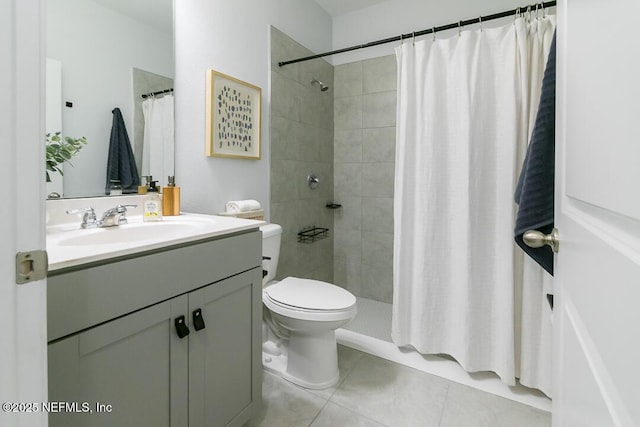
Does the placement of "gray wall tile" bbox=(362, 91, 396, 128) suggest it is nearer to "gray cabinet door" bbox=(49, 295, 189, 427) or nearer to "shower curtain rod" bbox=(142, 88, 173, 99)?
"shower curtain rod" bbox=(142, 88, 173, 99)

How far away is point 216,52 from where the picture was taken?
5.39 ft

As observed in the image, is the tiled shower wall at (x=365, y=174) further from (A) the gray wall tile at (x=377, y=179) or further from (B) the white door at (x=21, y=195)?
(B) the white door at (x=21, y=195)

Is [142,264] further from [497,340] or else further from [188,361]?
[497,340]

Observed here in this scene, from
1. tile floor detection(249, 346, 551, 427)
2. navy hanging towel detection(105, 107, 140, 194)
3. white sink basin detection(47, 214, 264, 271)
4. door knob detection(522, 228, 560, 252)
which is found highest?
navy hanging towel detection(105, 107, 140, 194)


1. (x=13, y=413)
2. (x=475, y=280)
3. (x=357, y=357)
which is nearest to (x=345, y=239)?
(x=357, y=357)

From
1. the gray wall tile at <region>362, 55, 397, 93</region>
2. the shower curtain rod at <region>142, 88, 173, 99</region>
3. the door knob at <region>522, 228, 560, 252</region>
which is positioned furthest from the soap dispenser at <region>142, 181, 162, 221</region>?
the gray wall tile at <region>362, 55, 397, 93</region>

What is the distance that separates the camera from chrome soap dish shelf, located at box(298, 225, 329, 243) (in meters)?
2.34

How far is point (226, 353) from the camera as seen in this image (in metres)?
1.09

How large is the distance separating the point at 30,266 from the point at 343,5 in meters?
2.74

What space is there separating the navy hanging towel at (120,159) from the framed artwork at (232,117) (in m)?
0.37

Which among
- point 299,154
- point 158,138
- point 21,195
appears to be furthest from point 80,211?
point 299,154

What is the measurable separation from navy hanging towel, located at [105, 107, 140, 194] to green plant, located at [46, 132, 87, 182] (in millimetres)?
115

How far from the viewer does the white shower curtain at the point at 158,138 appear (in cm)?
140

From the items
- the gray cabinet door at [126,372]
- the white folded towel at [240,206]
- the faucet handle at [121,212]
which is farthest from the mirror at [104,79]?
the gray cabinet door at [126,372]
